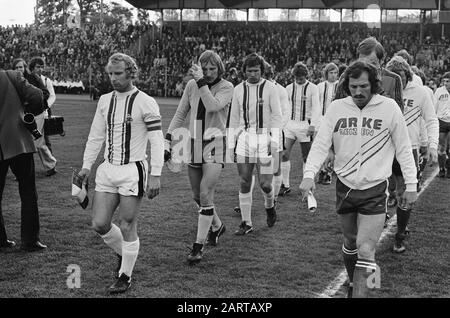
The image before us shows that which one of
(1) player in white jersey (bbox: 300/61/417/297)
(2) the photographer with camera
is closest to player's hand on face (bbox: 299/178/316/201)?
(1) player in white jersey (bbox: 300/61/417/297)

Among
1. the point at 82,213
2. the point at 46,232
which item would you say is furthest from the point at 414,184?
the point at 82,213

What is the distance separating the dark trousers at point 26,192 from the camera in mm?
6324

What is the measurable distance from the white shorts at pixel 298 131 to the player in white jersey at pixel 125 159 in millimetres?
4926

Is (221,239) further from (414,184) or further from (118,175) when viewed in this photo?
(414,184)

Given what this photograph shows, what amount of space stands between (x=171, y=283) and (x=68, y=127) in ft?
49.9

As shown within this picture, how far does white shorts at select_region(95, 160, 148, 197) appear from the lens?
5.04m

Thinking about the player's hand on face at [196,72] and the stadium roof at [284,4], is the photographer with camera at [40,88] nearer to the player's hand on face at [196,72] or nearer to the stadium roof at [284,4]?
the player's hand on face at [196,72]

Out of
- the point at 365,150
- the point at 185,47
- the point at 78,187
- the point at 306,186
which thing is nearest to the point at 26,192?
the point at 78,187

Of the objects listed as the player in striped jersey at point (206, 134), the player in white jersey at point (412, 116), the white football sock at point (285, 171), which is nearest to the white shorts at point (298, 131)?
the white football sock at point (285, 171)

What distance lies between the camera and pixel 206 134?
A: 20.6 feet

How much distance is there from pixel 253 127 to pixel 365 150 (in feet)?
9.26

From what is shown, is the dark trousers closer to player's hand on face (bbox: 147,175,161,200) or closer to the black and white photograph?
the black and white photograph

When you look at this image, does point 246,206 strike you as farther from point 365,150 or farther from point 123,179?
point 365,150

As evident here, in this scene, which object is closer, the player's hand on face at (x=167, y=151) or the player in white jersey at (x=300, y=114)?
the player's hand on face at (x=167, y=151)
